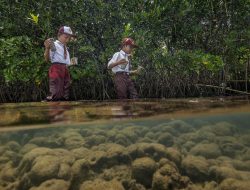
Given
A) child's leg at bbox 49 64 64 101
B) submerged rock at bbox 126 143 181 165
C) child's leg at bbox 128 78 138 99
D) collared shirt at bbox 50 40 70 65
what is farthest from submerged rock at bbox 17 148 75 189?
child's leg at bbox 128 78 138 99

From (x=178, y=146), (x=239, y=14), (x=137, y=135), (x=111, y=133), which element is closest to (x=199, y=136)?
(x=178, y=146)

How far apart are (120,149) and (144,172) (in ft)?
1.83

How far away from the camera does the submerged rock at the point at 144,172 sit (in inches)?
207

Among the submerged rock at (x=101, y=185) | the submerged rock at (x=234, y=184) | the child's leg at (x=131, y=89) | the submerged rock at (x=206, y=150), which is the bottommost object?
the submerged rock at (x=234, y=184)

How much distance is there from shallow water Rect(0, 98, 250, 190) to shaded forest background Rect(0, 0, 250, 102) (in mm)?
3078

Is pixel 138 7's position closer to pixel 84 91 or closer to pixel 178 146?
pixel 84 91

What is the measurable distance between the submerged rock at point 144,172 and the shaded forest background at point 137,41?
15.6 feet

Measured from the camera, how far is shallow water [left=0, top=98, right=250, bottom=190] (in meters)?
5.16

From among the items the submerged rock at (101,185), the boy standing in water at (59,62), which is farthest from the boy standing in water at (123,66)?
the submerged rock at (101,185)

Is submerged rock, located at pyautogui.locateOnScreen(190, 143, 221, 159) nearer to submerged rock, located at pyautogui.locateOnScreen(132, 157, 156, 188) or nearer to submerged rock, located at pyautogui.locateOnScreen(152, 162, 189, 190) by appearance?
submerged rock, located at pyautogui.locateOnScreen(152, 162, 189, 190)

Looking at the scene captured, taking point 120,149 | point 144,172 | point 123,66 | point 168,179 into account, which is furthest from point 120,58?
point 168,179

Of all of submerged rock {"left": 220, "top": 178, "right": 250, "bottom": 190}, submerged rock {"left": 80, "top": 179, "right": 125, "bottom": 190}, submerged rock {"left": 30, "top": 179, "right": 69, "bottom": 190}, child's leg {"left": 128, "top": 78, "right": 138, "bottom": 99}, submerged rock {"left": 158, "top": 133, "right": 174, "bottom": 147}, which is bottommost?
submerged rock {"left": 220, "top": 178, "right": 250, "bottom": 190}

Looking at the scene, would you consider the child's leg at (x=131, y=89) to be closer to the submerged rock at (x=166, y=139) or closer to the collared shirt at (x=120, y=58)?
the collared shirt at (x=120, y=58)

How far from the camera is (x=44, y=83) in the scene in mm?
10812
